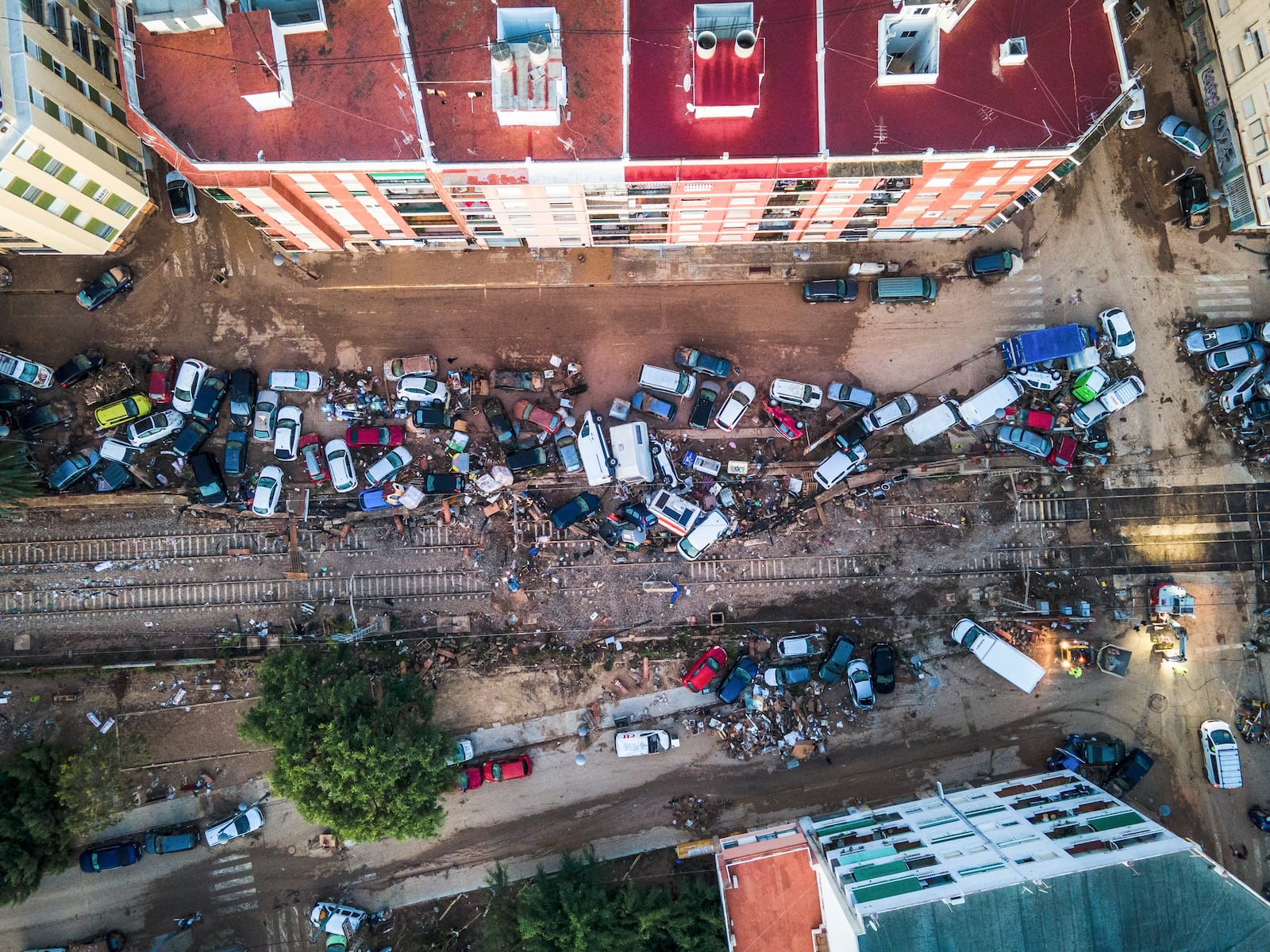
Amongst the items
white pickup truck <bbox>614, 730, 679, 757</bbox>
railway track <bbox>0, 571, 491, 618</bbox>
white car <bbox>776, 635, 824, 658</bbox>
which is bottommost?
white pickup truck <bbox>614, 730, 679, 757</bbox>

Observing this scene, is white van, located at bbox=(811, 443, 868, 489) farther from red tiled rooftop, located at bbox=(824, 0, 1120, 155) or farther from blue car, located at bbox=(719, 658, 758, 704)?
red tiled rooftop, located at bbox=(824, 0, 1120, 155)

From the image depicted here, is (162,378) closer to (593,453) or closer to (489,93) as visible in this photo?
(593,453)

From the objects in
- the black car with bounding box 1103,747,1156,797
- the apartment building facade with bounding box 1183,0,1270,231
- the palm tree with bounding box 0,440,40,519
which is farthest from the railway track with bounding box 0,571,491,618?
the apartment building facade with bounding box 1183,0,1270,231

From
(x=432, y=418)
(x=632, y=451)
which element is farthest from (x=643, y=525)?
(x=432, y=418)

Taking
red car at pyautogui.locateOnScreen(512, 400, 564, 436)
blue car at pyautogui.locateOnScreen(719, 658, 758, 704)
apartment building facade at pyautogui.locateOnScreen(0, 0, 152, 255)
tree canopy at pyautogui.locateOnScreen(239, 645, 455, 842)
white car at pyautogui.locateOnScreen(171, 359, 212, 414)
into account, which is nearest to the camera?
apartment building facade at pyautogui.locateOnScreen(0, 0, 152, 255)

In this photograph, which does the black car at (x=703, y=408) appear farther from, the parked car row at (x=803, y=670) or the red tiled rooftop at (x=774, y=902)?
the red tiled rooftop at (x=774, y=902)

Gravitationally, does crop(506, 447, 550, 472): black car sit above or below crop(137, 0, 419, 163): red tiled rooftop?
below

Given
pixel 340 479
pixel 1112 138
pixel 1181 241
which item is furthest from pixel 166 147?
pixel 1181 241
